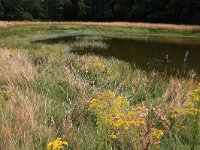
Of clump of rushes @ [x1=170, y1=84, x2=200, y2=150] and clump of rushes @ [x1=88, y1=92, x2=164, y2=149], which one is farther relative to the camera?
clump of rushes @ [x1=170, y1=84, x2=200, y2=150]

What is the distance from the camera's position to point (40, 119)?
4.35 metres

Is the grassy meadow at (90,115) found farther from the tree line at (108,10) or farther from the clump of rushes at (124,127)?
the tree line at (108,10)

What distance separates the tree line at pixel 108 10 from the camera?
4888 cm

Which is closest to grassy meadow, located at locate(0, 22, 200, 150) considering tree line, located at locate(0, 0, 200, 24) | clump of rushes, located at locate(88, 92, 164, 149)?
clump of rushes, located at locate(88, 92, 164, 149)

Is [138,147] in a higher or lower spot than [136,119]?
lower

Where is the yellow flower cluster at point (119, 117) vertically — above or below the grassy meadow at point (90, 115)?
above

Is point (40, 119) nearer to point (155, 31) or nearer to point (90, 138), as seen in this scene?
point (90, 138)

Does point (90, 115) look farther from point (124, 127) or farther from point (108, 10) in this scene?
point (108, 10)

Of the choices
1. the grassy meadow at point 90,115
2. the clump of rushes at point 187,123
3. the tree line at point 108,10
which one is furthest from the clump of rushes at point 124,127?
the tree line at point 108,10

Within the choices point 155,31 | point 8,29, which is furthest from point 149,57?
point 155,31

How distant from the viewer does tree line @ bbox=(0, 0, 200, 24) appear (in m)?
48.9

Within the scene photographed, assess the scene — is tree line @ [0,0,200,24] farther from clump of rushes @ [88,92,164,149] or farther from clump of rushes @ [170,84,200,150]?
clump of rushes @ [88,92,164,149]

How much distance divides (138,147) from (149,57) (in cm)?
1299

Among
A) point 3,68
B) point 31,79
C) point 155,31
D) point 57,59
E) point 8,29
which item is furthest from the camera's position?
point 155,31
